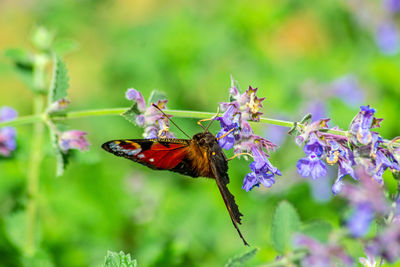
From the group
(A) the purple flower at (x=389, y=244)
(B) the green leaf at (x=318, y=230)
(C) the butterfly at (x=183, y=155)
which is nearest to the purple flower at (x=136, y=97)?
(C) the butterfly at (x=183, y=155)

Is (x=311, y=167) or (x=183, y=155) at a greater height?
(x=183, y=155)

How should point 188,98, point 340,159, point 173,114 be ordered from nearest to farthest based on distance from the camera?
point 340,159 → point 173,114 → point 188,98

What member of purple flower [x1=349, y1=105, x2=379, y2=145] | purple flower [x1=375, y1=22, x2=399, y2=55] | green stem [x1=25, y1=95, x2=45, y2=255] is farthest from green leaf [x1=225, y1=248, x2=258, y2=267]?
purple flower [x1=375, y1=22, x2=399, y2=55]

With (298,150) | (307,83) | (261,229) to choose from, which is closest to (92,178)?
(261,229)

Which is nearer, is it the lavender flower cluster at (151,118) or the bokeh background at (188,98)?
the lavender flower cluster at (151,118)

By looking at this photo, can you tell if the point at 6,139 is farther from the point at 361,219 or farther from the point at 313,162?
the point at 361,219

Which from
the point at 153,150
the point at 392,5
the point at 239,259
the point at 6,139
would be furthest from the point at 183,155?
the point at 392,5

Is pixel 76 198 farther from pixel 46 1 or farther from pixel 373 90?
pixel 46 1

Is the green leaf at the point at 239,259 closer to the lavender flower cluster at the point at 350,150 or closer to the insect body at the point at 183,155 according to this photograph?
the insect body at the point at 183,155
